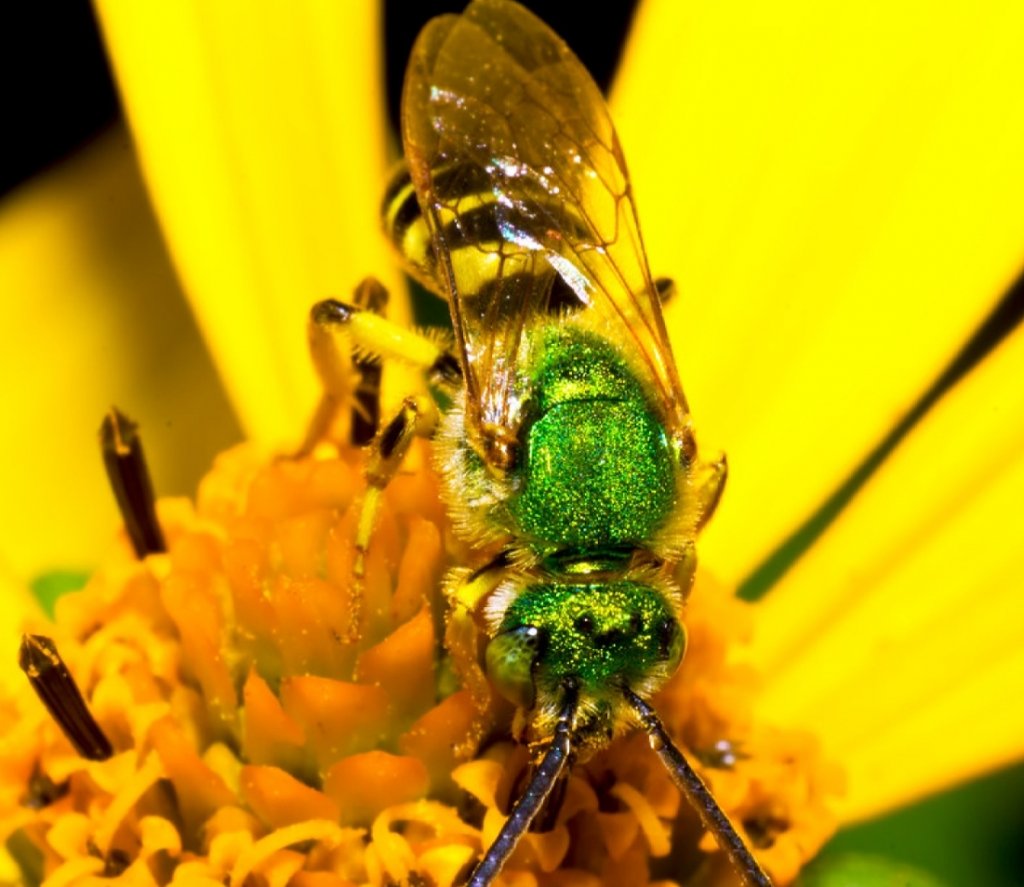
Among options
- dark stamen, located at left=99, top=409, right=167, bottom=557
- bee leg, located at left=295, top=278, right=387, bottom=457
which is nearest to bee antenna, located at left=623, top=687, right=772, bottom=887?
bee leg, located at left=295, top=278, right=387, bottom=457

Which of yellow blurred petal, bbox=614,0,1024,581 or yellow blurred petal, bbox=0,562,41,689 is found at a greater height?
yellow blurred petal, bbox=614,0,1024,581

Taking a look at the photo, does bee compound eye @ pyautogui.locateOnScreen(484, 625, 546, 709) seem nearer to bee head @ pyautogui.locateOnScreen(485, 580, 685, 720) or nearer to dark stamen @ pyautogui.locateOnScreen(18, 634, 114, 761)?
bee head @ pyautogui.locateOnScreen(485, 580, 685, 720)

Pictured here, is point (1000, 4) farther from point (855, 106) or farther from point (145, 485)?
point (145, 485)

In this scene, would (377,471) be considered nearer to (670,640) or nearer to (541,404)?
(541,404)

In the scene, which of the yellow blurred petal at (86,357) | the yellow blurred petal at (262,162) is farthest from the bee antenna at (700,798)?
the yellow blurred petal at (86,357)

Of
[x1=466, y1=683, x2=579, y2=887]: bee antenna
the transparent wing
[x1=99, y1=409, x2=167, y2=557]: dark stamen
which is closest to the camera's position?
[x1=466, y1=683, x2=579, y2=887]: bee antenna

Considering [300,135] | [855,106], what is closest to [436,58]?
[300,135]

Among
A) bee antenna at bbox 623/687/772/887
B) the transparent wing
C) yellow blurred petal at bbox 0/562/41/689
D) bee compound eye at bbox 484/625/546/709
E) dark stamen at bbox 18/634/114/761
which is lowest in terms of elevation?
yellow blurred petal at bbox 0/562/41/689

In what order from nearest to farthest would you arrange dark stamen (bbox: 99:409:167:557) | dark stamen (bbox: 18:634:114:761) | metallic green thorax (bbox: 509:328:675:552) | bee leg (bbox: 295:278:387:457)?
metallic green thorax (bbox: 509:328:675:552) → dark stamen (bbox: 18:634:114:761) → bee leg (bbox: 295:278:387:457) → dark stamen (bbox: 99:409:167:557)
